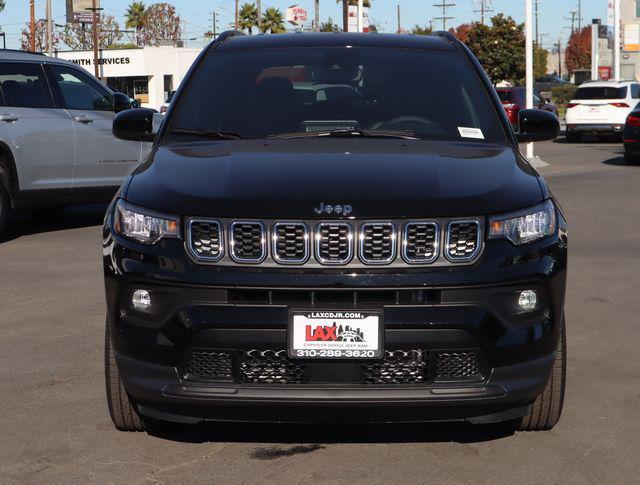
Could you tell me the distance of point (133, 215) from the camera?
4.49 m

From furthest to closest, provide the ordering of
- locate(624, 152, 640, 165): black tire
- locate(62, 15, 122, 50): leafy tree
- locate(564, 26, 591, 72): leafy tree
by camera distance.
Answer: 1. locate(564, 26, 591, 72): leafy tree
2. locate(62, 15, 122, 50): leafy tree
3. locate(624, 152, 640, 165): black tire

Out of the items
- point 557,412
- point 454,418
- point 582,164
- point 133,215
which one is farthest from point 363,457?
point 582,164

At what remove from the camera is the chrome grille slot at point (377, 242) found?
13.9 feet

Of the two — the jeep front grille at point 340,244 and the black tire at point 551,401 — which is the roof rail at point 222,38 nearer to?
the jeep front grille at point 340,244

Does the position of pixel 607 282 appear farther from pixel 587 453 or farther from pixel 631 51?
pixel 631 51

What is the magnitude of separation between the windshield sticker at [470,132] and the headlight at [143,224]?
1.69 m

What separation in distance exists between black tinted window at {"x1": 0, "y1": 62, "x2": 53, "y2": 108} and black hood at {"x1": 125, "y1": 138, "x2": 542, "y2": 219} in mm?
7465

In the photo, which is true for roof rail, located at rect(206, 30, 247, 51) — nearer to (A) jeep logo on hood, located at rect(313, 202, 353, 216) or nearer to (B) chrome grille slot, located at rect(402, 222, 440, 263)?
(A) jeep logo on hood, located at rect(313, 202, 353, 216)

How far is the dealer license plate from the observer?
164 inches

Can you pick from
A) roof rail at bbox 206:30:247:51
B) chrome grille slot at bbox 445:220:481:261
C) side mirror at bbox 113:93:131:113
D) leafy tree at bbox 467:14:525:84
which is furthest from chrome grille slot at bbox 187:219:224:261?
leafy tree at bbox 467:14:525:84

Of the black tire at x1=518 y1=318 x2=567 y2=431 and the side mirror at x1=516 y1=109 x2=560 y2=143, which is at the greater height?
the side mirror at x1=516 y1=109 x2=560 y2=143

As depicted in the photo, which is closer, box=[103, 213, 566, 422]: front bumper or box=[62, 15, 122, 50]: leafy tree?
box=[103, 213, 566, 422]: front bumper

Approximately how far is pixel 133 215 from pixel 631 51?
64169 mm

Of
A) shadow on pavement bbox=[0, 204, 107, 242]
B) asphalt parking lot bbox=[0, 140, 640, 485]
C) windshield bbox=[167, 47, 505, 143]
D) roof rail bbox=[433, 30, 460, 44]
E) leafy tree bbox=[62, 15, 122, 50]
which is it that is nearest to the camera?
asphalt parking lot bbox=[0, 140, 640, 485]
